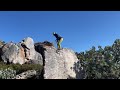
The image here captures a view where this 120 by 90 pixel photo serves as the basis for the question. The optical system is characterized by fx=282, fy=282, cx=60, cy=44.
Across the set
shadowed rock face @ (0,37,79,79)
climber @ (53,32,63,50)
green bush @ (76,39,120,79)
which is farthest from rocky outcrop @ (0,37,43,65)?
climber @ (53,32,63,50)

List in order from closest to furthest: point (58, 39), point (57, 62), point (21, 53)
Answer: point (57, 62) → point (58, 39) → point (21, 53)

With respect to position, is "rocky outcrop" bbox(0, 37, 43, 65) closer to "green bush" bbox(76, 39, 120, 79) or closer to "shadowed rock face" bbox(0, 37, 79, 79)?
"shadowed rock face" bbox(0, 37, 79, 79)

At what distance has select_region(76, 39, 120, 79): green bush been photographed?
595 inches

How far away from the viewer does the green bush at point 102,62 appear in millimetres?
15109

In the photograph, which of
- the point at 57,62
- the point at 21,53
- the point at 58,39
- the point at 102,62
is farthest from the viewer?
the point at 21,53

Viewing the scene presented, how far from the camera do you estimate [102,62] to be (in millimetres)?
15594

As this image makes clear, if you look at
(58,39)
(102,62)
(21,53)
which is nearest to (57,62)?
(58,39)

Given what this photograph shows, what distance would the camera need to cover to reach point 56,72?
1198cm

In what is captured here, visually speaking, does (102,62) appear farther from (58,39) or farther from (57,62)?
(57,62)

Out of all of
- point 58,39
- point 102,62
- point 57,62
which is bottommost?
point 57,62

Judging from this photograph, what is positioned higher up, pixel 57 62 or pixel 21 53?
pixel 21 53

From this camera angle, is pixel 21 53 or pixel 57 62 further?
pixel 21 53

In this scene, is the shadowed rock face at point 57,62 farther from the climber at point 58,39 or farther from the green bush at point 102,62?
the green bush at point 102,62
